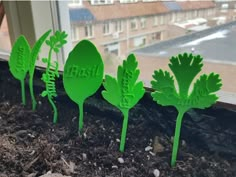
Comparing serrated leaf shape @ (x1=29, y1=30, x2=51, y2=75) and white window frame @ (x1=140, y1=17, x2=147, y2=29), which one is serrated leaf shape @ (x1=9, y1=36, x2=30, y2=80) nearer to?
serrated leaf shape @ (x1=29, y1=30, x2=51, y2=75)

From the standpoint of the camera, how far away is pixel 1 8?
90 cm

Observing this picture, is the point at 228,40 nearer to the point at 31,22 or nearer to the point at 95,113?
the point at 95,113

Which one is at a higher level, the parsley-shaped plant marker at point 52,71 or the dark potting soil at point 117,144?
the parsley-shaped plant marker at point 52,71

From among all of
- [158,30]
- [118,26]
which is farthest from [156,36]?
[118,26]

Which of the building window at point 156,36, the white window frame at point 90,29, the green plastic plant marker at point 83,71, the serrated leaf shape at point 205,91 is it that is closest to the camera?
the serrated leaf shape at point 205,91

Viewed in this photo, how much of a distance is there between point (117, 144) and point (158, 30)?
0.27 m

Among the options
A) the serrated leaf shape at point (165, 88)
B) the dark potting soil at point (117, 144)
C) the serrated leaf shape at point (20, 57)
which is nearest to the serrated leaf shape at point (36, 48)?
the serrated leaf shape at point (20, 57)

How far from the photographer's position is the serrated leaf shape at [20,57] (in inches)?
25.7

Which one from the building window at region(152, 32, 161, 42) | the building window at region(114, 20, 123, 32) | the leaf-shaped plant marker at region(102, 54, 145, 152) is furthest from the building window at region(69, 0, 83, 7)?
the leaf-shaped plant marker at region(102, 54, 145, 152)

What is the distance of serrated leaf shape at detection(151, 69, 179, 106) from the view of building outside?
0.12m

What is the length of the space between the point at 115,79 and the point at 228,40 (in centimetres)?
22

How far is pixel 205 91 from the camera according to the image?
0.44m

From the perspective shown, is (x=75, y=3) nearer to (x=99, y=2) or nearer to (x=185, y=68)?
(x=99, y=2)

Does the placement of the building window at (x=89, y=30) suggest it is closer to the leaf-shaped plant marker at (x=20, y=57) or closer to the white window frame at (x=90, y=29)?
the white window frame at (x=90, y=29)
